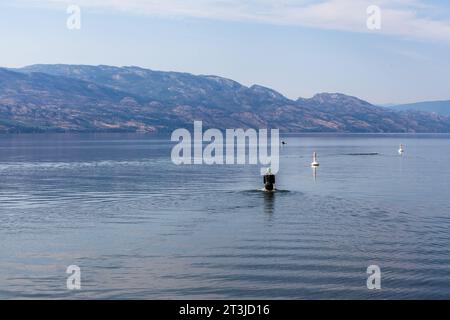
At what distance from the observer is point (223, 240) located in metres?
54.2

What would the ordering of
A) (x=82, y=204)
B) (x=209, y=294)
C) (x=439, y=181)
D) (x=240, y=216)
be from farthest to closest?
(x=439, y=181)
(x=82, y=204)
(x=240, y=216)
(x=209, y=294)

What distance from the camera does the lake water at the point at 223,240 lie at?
39.3 meters

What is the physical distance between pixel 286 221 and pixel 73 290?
30.0 meters

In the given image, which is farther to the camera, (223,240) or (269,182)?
(269,182)

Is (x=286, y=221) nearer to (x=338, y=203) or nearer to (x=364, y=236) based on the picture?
(x=364, y=236)

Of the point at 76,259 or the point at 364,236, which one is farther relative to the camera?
the point at 364,236

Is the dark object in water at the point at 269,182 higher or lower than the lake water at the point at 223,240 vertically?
higher

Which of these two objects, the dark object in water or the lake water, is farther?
the dark object in water

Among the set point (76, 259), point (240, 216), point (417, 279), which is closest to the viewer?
point (417, 279)

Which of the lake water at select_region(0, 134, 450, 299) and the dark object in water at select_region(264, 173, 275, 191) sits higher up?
the dark object in water at select_region(264, 173, 275, 191)

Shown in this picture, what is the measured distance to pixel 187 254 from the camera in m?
48.5

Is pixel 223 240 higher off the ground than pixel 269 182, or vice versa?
pixel 269 182

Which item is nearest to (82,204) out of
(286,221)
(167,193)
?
(167,193)

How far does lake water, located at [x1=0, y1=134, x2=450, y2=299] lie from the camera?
1547 inches
